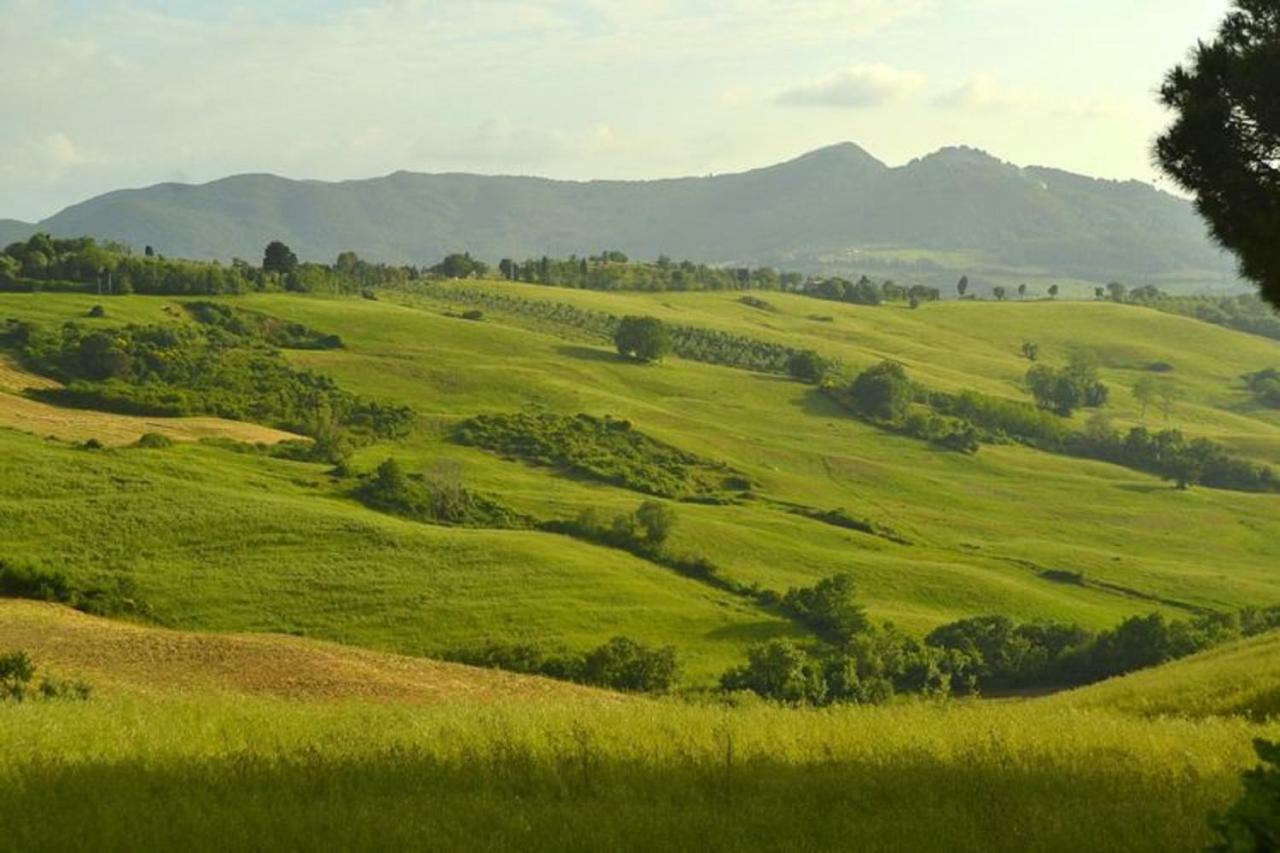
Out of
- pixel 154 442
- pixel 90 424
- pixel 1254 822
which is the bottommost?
pixel 154 442

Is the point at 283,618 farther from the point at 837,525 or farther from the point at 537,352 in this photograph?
the point at 537,352

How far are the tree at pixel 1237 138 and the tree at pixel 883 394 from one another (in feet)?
551

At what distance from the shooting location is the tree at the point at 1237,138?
16.1m

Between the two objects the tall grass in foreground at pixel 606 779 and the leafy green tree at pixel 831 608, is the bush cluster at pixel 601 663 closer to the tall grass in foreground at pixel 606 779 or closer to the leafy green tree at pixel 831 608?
the leafy green tree at pixel 831 608

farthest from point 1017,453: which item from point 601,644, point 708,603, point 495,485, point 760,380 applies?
point 601,644

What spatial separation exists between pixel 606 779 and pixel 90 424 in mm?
117422

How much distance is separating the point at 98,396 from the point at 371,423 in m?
28.1

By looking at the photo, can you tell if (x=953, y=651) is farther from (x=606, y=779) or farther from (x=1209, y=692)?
(x=606, y=779)

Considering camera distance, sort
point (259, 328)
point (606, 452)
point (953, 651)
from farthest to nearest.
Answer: point (259, 328), point (606, 452), point (953, 651)

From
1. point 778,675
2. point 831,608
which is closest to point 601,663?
point 778,675

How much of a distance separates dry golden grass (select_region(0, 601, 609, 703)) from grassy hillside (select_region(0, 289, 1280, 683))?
72.3ft

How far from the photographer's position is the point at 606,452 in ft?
465

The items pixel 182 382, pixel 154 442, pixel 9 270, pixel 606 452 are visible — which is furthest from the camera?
pixel 9 270

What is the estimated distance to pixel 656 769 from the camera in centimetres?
1370
